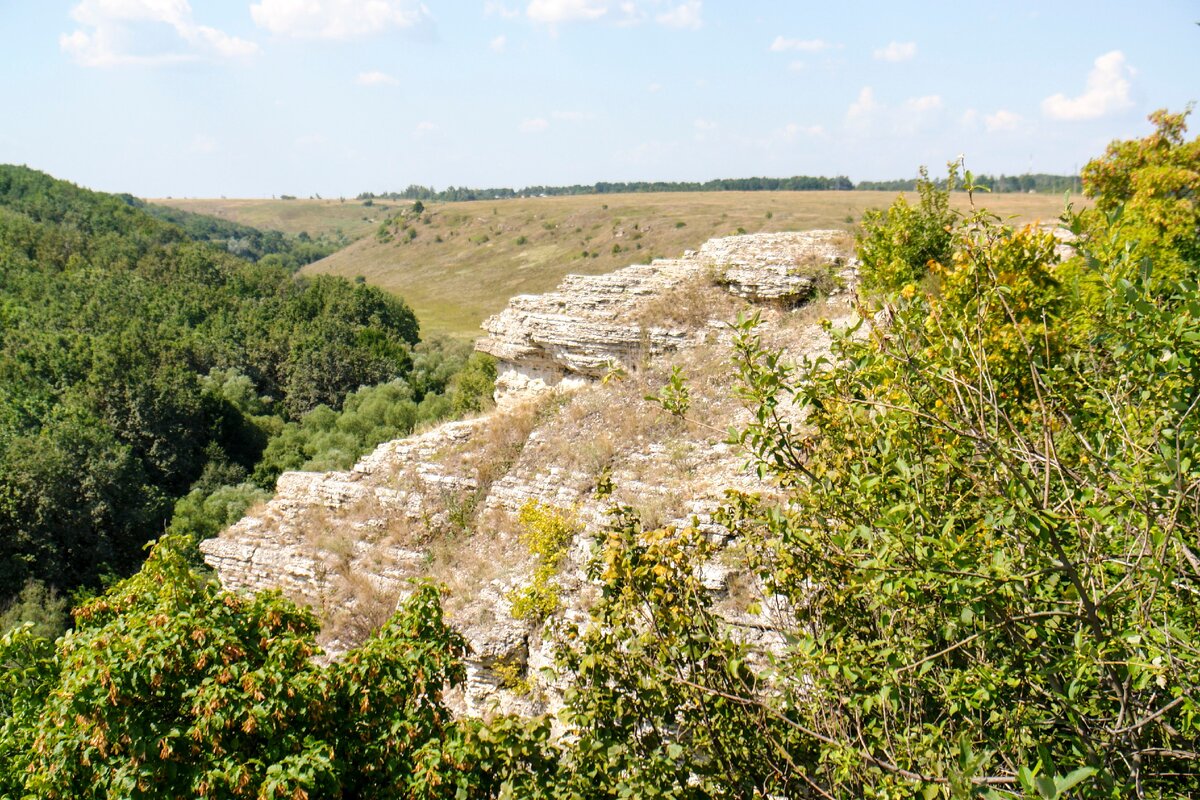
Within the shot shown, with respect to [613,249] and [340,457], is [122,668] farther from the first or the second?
[613,249]

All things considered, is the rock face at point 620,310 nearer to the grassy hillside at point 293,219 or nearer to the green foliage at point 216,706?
the green foliage at point 216,706

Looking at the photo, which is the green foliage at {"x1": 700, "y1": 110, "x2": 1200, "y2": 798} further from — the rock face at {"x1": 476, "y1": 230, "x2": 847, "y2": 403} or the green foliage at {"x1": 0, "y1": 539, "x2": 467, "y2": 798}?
the rock face at {"x1": 476, "y1": 230, "x2": 847, "y2": 403}

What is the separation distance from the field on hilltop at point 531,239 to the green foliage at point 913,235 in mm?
57971

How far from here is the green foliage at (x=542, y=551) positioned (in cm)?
972

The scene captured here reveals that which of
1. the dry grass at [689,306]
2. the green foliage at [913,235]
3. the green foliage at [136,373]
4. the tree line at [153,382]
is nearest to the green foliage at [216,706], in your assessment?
the dry grass at [689,306]

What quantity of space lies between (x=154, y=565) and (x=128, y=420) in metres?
Answer: 35.2

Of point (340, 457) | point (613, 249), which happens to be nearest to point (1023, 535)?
point (340, 457)

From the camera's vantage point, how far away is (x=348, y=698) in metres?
6.44

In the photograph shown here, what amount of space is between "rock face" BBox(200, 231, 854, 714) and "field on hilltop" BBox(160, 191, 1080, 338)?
186 feet

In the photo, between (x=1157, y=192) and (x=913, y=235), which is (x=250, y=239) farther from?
(x=1157, y=192)

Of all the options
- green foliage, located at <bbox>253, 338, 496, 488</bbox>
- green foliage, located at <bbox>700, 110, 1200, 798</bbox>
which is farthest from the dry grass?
green foliage, located at <bbox>253, 338, 496, 488</bbox>

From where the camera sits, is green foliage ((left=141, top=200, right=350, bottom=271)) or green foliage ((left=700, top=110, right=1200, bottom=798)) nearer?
green foliage ((left=700, top=110, right=1200, bottom=798))

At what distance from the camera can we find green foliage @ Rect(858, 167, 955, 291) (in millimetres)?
→ 13344

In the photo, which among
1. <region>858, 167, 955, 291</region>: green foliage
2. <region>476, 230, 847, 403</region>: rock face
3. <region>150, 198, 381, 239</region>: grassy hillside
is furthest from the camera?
<region>150, 198, 381, 239</region>: grassy hillside
